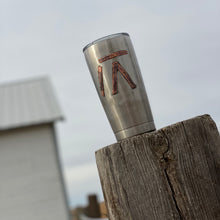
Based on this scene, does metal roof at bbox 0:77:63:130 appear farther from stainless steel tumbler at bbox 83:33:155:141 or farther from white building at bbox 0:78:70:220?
stainless steel tumbler at bbox 83:33:155:141

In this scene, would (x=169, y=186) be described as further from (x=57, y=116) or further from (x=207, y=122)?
(x=57, y=116)

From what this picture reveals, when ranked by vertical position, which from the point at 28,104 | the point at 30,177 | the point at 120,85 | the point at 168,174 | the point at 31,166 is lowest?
the point at 168,174

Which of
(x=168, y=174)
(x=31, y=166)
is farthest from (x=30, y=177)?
(x=168, y=174)

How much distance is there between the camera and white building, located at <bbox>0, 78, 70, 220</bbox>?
7.95 metres

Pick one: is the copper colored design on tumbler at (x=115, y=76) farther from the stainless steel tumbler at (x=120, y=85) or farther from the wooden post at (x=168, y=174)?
the wooden post at (x=168, y=174)

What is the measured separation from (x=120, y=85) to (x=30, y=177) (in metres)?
7.20

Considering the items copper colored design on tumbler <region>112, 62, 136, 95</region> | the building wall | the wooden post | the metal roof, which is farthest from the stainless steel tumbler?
the building wall

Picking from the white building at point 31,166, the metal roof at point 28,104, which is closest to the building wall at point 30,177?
the white building at point 31,166

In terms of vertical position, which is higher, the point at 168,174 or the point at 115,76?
the point at 115,76

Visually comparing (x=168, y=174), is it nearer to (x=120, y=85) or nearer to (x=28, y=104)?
(x=120, y=85)

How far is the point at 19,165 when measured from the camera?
8172mm

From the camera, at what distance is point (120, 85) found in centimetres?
129

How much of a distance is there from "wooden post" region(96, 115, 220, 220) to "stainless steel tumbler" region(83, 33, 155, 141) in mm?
128

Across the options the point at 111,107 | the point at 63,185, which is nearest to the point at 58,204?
the point at 63,185
